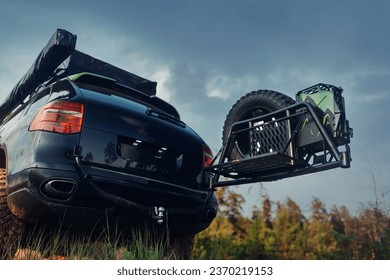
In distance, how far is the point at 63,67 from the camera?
5496 millimetres

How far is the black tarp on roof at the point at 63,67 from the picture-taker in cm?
518

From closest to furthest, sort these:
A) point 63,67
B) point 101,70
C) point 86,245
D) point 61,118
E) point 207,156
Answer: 1. point 61,118
2. point 86,245
3. point 207,156
4. point 63,67
5. point 101,70

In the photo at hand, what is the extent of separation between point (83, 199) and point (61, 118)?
0.61 metres

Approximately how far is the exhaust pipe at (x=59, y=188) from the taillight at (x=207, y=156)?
1.28 meters

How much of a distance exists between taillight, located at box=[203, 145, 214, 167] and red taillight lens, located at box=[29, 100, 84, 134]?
1.23 m

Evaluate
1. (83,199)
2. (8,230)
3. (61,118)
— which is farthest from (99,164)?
(8,230)

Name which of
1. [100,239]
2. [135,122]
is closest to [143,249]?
[100,239]

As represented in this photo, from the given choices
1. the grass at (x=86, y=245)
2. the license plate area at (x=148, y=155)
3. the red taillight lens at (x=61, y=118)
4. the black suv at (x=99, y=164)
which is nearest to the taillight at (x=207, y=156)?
the black suv at (x=99, y=164)

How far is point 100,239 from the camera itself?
345cm

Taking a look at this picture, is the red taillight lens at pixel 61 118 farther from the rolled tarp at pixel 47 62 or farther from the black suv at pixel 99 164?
the rolled tarp at pixel 47 62

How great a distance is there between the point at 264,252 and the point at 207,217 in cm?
589

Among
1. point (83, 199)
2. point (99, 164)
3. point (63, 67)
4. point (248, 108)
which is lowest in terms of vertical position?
point (83, 199)

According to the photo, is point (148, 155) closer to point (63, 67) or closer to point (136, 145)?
point (136, 145)

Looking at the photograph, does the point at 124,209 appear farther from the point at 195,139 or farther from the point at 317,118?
the point at 317,118
